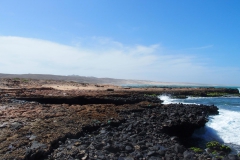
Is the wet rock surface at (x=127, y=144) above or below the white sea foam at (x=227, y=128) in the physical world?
above

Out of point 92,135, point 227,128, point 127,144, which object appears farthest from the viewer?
point 227,128

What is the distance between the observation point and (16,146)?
A: 8.24 meters

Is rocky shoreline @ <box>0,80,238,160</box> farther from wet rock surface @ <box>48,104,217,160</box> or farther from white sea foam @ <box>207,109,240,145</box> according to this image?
white sea foam @ <box>207,109,240,145</box>

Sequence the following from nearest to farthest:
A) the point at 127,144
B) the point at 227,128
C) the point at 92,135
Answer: the point at 127,144, the point at 92,135, the point at 227,128

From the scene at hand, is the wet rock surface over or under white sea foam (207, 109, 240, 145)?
over

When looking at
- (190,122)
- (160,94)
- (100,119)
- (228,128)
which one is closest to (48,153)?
(100,119)

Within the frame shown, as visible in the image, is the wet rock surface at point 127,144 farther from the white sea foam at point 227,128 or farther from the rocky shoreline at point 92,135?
the white sea foam at point 227,128

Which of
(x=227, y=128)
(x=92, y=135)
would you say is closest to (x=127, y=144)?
(x=92, y=135)

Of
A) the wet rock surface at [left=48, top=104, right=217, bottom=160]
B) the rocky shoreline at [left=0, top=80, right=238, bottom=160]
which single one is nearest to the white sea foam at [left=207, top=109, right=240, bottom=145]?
the rocky shoreline at [left=0, top=80, right=238, bottom=160]

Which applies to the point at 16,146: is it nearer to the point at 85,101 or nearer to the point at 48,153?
the point at 48,153

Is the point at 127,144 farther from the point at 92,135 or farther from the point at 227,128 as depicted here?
the point at 227,128

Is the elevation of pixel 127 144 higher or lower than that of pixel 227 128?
higher

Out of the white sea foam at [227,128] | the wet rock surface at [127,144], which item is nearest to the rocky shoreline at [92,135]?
the wet rock surface at [127,144]

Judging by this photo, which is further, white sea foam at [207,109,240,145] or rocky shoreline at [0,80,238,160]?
white sea foam at [207,109,240,145]
